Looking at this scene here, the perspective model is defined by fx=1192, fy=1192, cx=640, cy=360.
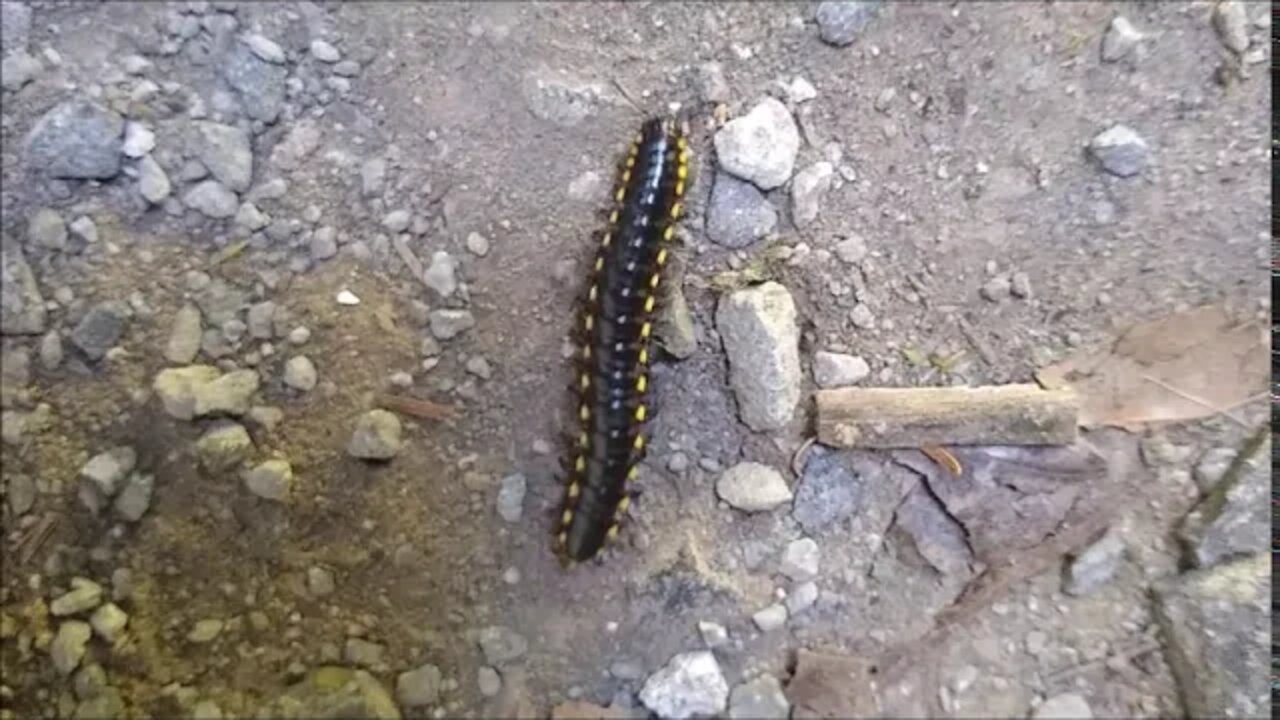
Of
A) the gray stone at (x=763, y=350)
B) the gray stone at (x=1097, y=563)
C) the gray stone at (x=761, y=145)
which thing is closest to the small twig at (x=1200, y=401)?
the gray stone at (x=1097, y=563)

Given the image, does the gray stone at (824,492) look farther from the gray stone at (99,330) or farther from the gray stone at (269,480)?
the gray stone at (99,330)

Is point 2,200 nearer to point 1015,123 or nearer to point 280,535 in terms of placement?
point 280,535

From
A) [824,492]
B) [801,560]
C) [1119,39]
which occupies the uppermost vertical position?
[1119,39]

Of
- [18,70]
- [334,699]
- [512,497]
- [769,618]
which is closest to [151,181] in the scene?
[18,70]

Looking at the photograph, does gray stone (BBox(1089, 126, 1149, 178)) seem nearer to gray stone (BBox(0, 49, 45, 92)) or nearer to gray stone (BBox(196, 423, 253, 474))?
gray stone (BBox(196, 423, 253, 474))

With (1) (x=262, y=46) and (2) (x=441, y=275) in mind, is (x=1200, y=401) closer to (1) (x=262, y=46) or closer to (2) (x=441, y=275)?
(2) (x=441, y=275)

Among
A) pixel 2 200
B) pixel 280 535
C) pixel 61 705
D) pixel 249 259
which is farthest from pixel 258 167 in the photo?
pixel 61 705
